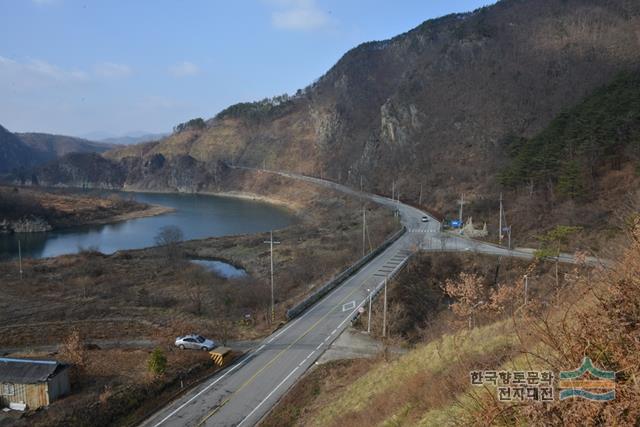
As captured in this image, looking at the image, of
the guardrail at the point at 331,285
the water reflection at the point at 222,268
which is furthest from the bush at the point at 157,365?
the water reflection at the point at 222,268

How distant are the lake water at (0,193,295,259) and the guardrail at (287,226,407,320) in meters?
38.3

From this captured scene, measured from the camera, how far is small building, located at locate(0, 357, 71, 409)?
14.7 m

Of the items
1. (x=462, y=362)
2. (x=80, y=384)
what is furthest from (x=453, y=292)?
(x=80, y=384)

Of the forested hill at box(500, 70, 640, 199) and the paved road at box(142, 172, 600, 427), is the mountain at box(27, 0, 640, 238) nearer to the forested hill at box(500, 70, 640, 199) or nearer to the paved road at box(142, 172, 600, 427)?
the forested hill at box(500, 70, 640, 199)

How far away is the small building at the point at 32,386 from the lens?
1470 centimetres

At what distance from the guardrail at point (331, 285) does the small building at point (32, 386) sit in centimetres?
1172

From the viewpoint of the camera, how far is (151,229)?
254 ft

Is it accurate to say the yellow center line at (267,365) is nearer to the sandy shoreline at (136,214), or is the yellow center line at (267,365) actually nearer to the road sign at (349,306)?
the road sign at (349,306)

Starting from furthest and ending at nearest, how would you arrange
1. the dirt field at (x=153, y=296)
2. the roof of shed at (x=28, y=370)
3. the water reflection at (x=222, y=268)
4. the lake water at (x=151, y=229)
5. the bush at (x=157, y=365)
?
the lake water at (x=151, y=229) < the water reflection at (x=222, y=268) < the dirt field at (x=153, y=296) < the bush at (x=157, y=365) < the roof of shed at (x=28, y=370)

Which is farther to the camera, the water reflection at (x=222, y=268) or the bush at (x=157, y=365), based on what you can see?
the water reflection at (x=222, y=268)

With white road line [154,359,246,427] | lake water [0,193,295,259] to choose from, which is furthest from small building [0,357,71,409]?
lake water [0,193,295,259]

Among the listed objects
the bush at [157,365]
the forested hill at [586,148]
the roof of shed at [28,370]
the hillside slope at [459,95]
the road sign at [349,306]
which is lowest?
the road sign at [349,306]

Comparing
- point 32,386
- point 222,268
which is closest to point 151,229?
point 222,268

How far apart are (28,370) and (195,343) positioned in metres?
6.69
